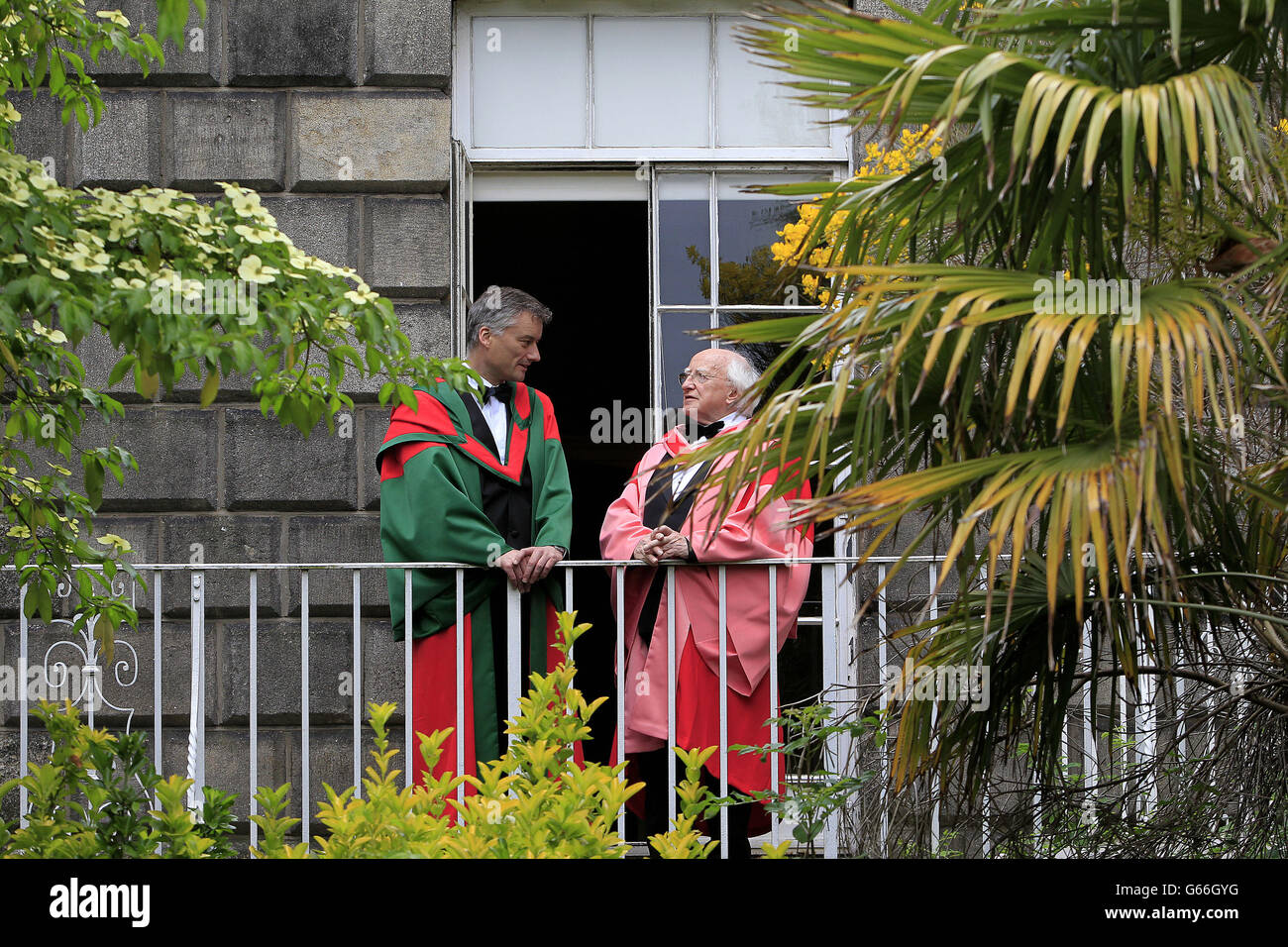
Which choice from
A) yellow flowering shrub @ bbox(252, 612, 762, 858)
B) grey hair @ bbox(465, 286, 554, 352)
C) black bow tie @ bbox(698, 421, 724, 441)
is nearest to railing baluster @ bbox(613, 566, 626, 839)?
black bow tie @ bbox(698, 421, 724, 441)

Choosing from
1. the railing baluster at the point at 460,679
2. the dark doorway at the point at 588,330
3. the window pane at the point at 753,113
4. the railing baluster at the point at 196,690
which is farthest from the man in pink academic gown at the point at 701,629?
the window pane at the point at 753,113

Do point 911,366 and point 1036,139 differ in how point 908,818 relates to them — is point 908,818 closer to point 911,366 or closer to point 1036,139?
point 911,366

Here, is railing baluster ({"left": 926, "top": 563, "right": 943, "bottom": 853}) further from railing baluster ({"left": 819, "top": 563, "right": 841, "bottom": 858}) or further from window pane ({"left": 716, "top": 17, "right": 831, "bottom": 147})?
window pane ({"left": 716, "top": 17, "right": 831, "bottom": 147})

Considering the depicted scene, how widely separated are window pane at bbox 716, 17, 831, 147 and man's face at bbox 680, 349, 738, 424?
68.4 inches

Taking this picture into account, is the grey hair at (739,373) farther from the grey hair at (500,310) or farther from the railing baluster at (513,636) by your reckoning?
the railing baluster at (513,636)

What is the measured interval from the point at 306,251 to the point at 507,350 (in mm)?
1471

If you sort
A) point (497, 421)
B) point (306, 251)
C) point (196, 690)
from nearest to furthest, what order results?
point (196, 690) → point (497, 421) → point (306, 251)

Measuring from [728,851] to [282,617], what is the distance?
97.3 inches

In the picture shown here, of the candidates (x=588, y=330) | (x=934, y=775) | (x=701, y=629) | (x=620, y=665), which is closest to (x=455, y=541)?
(x=620, y=665)

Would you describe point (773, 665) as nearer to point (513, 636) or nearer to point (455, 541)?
point (513, 636)

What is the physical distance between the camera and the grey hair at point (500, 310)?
19.4 feet

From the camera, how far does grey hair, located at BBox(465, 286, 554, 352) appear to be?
591 centimetres

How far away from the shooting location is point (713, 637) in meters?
5.54

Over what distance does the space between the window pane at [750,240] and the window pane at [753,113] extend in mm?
186
